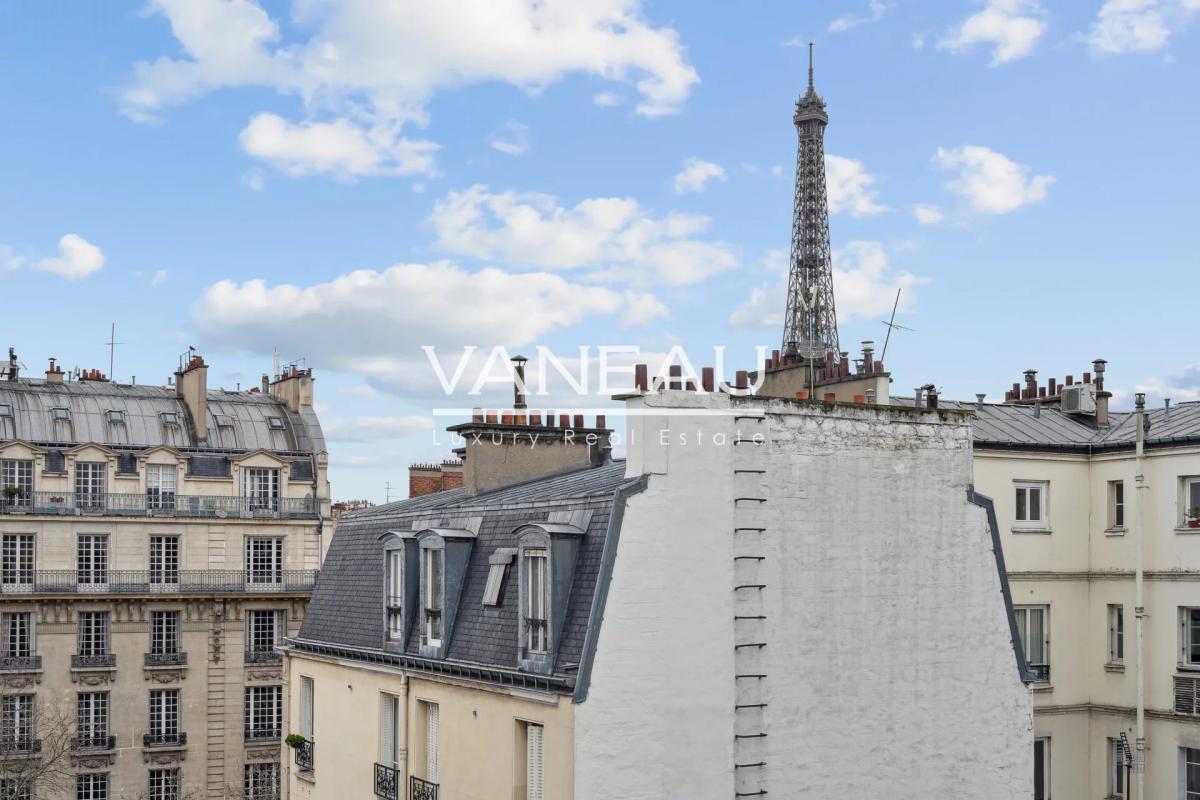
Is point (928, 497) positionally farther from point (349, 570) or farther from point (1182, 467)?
point (349, 570)

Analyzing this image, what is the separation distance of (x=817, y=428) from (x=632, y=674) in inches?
199

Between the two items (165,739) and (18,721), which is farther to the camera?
(165,739)

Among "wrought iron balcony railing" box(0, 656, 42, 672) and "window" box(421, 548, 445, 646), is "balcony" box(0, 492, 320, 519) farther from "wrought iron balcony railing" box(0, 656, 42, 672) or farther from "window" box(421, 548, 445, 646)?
"window" box(421, 548, 445, 646)

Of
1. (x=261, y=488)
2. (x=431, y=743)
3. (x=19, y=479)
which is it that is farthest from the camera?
(x=261, y=488)

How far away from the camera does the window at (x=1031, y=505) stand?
2995 centimetres

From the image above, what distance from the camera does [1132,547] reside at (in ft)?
98.4

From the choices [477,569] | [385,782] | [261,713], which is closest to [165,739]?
[261,713]

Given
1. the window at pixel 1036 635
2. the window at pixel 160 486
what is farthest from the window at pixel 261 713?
the window at pixel 1036 635

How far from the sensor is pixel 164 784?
55.2 m

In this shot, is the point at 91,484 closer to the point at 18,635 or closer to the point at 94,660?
the point at 18,635

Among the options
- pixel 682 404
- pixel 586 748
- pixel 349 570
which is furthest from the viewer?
pixel 349 570

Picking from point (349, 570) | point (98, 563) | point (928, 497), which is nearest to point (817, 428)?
point (928, 497)

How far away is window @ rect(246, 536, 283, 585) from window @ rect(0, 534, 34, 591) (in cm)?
842

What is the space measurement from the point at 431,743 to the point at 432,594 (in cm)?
254
